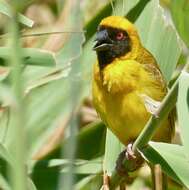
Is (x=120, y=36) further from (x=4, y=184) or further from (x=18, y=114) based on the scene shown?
(x=18, y=114)

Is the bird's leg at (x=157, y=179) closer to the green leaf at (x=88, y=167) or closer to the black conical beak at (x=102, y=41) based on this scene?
the green leaf at (x=88, y=167)

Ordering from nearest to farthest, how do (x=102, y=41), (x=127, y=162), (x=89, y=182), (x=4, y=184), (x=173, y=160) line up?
(x=173, y=160)
(x=4, y=184)
(x=127, y=162)
(x=102, y=41)
(x=89, y=182)

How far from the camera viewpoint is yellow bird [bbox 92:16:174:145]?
6.91 ft

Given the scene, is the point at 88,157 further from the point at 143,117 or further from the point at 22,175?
the point at 22,175

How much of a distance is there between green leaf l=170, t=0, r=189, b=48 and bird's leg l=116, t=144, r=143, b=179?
0.56 meters

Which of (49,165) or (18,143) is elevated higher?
(18,143)

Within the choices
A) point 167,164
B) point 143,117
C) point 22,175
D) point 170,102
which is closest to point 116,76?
point 143,117

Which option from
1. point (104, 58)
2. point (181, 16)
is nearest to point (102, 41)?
point (104, 58)

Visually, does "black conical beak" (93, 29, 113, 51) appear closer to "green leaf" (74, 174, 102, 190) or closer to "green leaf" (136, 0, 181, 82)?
"green leaf" (136, 0, 181, 82)

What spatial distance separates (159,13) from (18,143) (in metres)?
1.37

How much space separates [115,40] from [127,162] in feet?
1.66

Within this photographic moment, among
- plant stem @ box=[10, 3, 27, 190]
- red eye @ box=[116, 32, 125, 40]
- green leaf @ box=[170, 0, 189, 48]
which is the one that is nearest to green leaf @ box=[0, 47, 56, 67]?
green leaf @ box=[170, 0, 189, 48]

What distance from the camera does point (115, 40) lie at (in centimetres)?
229

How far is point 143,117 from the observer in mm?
2113
